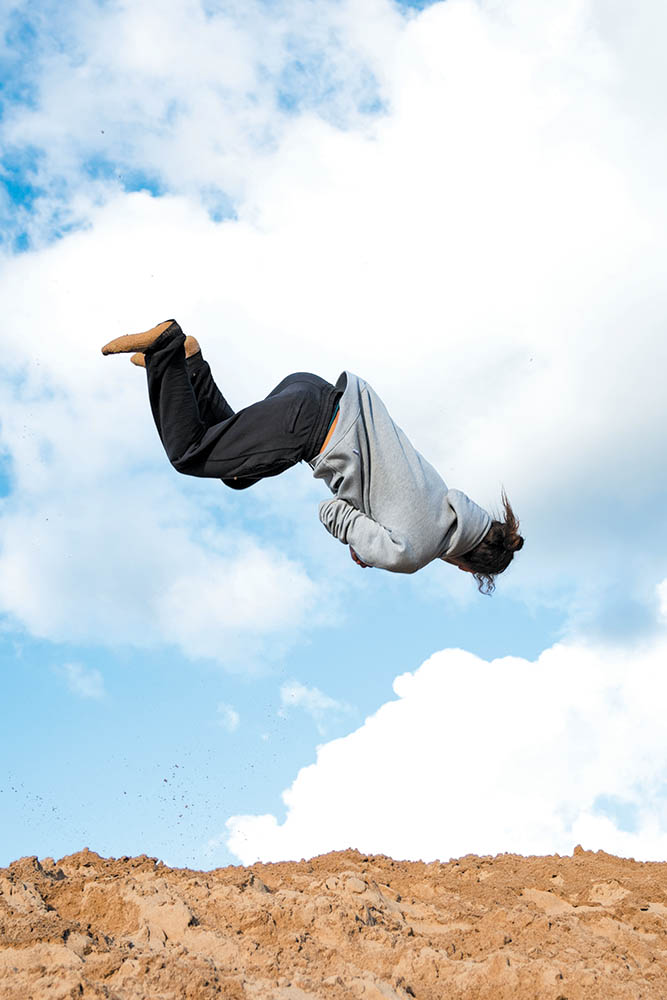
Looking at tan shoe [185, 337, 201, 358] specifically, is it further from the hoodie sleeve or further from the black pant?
the hoodie sleeve

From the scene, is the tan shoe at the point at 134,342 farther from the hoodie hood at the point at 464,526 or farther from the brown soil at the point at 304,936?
the brown soil at the point at 304,936

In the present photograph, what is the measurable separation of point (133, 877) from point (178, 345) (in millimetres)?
3715

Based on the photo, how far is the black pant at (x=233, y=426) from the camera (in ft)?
17.1

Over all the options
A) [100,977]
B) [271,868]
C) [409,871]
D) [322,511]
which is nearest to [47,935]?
[100,977]

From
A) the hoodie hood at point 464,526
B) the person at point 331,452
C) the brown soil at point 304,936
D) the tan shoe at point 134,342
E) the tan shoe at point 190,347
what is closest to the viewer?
the brown soil at point 304,936

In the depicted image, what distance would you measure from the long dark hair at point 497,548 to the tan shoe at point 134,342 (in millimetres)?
2395

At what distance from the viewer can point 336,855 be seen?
7.87 m

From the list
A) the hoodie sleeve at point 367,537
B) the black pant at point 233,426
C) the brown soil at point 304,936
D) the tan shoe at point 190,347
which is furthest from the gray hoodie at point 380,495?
the brown soil at point 304,936

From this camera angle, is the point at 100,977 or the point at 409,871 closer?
the point at 100,977

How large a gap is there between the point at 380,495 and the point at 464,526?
0.59 metres

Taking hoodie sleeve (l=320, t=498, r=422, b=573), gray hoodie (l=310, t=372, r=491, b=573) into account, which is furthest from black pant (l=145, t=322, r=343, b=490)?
hoodie sleeve (l=320, t=498, r=422, b=573)

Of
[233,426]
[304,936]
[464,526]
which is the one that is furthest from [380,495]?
[304,936]

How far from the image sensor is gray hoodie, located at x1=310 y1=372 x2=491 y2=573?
527 cm

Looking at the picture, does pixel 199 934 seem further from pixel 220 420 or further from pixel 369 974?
pixel 220 420
